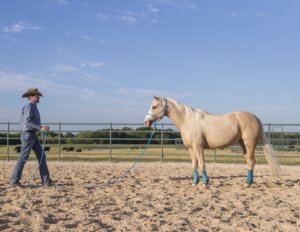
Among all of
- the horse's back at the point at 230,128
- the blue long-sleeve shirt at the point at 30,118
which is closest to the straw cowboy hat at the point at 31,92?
the blue long-sleeve shirt at the point at 30,118

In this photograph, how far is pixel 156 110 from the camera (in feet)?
21.5

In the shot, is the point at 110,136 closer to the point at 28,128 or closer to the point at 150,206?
the point at 28,128

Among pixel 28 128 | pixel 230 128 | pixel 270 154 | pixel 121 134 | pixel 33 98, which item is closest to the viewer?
pixel 28 128

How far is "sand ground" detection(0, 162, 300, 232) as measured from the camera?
12.4 ft

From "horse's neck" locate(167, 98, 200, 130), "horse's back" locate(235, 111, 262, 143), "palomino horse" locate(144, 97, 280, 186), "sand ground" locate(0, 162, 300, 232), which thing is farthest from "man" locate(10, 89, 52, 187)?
"horse's back" locate(235, 111, 262, 143)

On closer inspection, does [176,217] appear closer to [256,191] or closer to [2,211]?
[2,211]

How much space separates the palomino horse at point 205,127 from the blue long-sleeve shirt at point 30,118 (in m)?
1.75

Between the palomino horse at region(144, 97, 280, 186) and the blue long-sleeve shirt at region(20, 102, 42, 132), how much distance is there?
175 cm

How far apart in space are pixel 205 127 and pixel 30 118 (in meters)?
2.76

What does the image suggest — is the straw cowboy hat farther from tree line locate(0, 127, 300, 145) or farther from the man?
tree line locate(0, 127, 300, 145)

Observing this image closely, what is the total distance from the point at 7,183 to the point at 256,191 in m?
3.99

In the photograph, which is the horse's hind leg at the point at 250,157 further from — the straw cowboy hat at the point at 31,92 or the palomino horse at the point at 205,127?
the straw cowboy hat at the point at 31,92

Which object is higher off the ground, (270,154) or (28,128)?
(28,128)

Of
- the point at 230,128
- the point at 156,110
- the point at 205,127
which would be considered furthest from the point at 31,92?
the point at 230,128
